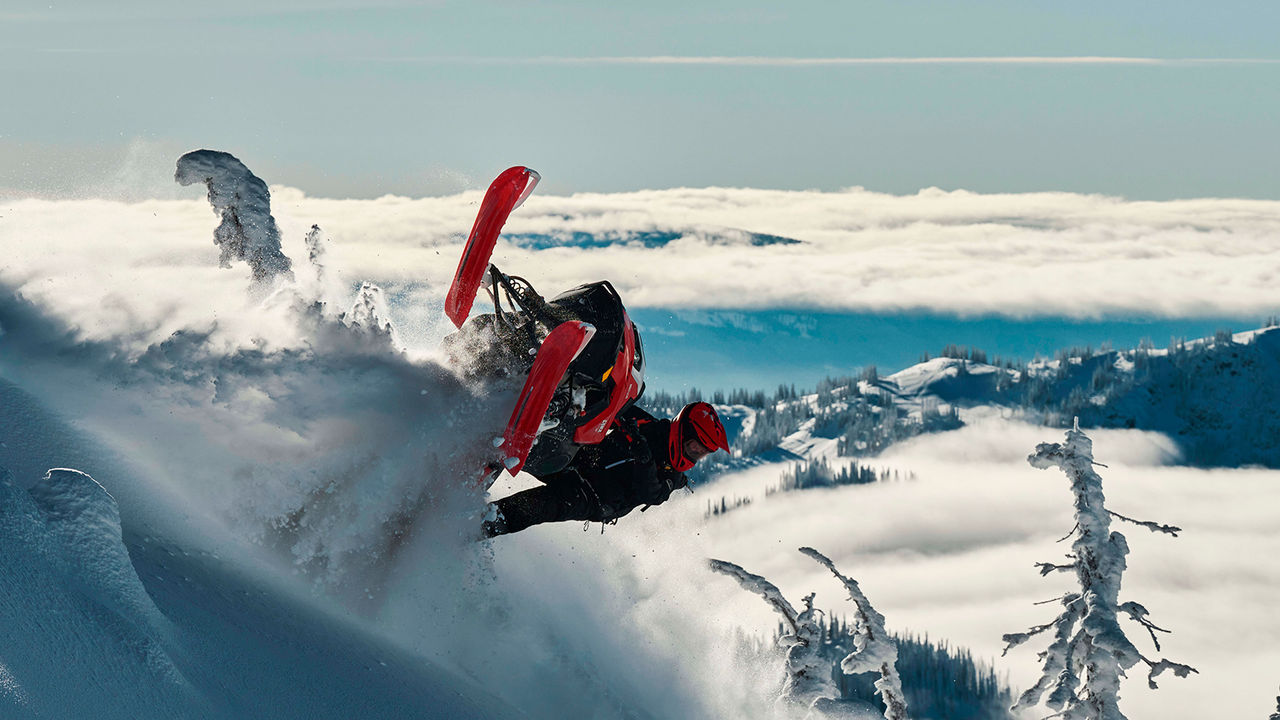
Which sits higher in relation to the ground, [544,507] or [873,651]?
[544,507]

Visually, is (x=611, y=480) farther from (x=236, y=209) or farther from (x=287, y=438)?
(x=236, y=209)

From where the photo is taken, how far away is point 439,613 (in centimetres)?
1165

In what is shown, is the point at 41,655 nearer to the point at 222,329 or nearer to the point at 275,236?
the point at 222,329

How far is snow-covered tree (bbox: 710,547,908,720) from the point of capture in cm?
1306

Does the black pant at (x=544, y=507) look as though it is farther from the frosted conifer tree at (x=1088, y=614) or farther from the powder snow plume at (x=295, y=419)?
the frosted conifer tree at (x=1088, y=614)

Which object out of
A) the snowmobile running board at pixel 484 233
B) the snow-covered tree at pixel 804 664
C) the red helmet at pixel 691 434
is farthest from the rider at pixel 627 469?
the snowmobile running board at pixel 484 233

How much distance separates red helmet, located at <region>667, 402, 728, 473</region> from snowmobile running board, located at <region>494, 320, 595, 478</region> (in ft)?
7.71

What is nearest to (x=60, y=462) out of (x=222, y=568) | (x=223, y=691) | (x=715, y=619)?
(x=222, y=568)

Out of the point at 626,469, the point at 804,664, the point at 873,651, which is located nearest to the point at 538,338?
the point at 626,469

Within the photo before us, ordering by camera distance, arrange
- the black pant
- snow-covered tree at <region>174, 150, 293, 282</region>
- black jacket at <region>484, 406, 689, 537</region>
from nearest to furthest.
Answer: the black pant → black jacket at <region>484, 406, 689, 537</region> → snow-covered tree at <region>174, 150, 293, 282</region>

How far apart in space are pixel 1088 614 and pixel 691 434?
5708 millimetres

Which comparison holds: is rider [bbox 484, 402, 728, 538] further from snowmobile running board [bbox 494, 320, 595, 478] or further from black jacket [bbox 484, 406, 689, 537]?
snowmobile running board [bbox 494, 320, 595, 478]

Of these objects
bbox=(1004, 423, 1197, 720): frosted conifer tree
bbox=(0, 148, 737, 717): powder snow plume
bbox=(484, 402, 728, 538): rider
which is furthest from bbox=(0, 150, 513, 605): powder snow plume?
bbox=(1004, 423, 1197, 720): frosted conifer tree

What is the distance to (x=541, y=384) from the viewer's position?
37.2 ft
